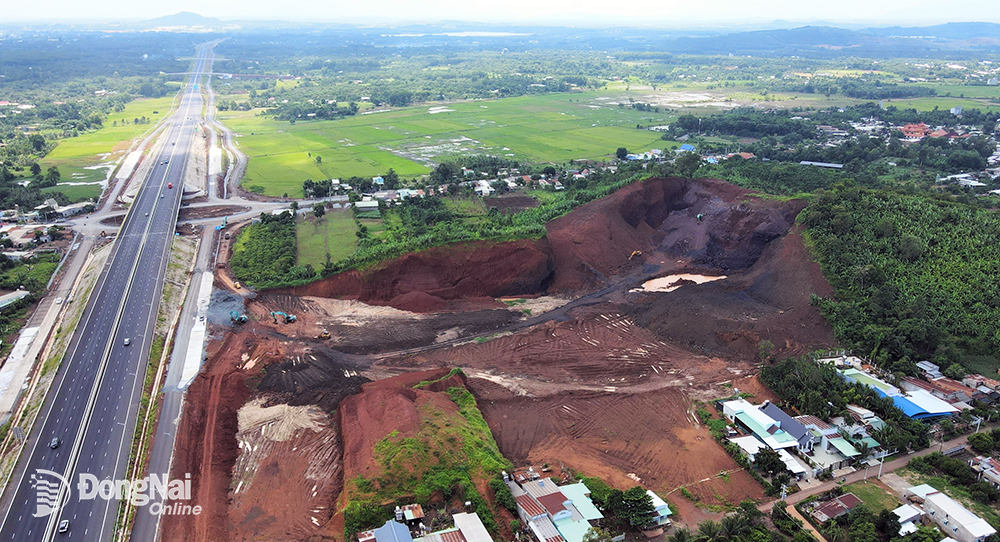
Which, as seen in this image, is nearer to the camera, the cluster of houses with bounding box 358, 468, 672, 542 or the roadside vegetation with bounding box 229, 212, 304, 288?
the cluster of houses with bounding box 358, 468, 672, 542

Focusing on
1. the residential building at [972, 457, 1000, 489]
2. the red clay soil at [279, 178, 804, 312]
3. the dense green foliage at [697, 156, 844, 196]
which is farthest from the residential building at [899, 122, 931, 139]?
the residential building at [972, 457, 1000, 489]

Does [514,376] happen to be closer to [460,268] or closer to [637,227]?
[460,268]

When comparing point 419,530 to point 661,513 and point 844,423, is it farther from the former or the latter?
point 844,423

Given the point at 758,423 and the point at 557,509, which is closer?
the point at 557,509

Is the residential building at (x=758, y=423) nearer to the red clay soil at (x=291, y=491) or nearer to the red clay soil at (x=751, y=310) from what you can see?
the red clay soil at (x=751, y=310)

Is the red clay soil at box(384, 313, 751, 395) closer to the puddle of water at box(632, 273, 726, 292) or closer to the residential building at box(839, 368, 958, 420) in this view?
the residential building at box(839, 368, 958, 420)

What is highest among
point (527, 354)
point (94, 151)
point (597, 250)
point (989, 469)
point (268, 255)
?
point (94, 151)

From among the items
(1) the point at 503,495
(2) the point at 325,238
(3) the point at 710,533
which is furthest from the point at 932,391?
(2) the point at 325,238
